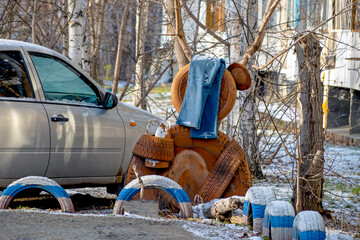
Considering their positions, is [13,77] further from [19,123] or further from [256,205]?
[256,205]

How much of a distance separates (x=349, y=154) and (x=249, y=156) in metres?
3.62

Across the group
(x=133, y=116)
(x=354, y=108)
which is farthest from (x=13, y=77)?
(x=354, y=108)

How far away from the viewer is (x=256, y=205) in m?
5.27

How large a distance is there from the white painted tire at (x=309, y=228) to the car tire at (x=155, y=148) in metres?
2.18

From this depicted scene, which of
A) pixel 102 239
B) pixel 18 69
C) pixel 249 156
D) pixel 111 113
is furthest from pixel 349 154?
pixel 102 239

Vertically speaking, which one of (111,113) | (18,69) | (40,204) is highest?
(18,69)

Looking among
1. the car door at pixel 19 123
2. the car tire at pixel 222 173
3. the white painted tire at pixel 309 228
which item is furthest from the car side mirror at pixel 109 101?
the white painted tire at pixel 309 228

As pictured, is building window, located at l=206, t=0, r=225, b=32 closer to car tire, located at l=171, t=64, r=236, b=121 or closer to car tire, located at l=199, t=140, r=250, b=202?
car tire, located at l=171, t=64, r=236, b=121

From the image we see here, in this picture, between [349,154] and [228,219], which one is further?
[349,154]

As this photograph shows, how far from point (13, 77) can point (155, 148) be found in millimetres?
1681

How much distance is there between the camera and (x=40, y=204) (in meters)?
7.35

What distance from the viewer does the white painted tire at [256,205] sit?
5184 millimetres

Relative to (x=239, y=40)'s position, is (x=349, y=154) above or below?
below

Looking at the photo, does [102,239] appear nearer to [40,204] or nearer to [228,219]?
[228,219]
